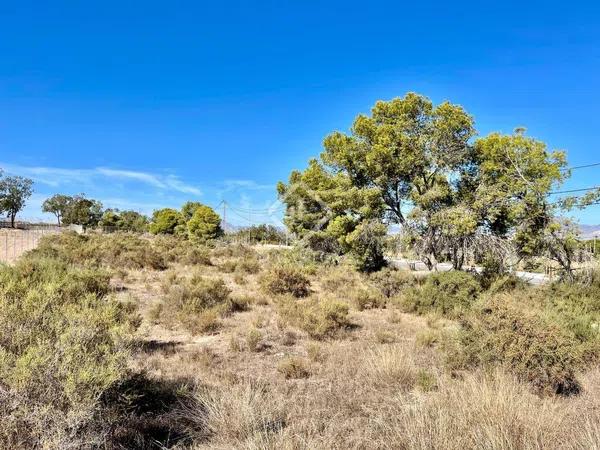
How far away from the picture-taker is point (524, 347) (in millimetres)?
6230

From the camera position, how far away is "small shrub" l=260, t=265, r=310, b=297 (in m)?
14.4

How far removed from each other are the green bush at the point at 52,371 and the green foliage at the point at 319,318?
5764 millimetres

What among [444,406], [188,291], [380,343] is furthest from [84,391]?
[188,291]

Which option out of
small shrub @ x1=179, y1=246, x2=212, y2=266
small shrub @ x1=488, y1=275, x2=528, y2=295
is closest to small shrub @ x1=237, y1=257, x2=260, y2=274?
small shrub @ x1=179, y1=246, x2=212, y2=266

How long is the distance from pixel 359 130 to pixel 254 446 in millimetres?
15975

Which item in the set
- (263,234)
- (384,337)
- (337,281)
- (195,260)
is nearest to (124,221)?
(263,234)

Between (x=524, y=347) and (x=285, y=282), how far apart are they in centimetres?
921

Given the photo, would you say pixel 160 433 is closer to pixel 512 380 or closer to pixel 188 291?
pixel 512 380

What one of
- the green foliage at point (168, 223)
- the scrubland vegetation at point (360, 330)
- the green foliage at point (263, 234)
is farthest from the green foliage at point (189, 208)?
the scrubland vegetation at point (360, 330)

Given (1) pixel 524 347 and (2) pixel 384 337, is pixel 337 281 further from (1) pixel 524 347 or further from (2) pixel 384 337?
(1) pixel 524 347

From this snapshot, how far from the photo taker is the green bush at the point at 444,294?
12.2 m

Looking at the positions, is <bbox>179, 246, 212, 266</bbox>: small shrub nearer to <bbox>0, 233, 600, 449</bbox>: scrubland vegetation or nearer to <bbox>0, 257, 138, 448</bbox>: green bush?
<bbox>0, 233, 600, 449</bbox>: scrubland vegetation

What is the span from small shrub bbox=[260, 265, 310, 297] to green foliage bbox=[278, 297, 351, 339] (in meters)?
2.76

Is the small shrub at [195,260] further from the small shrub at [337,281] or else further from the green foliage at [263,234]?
the green foliage at [263,234]
